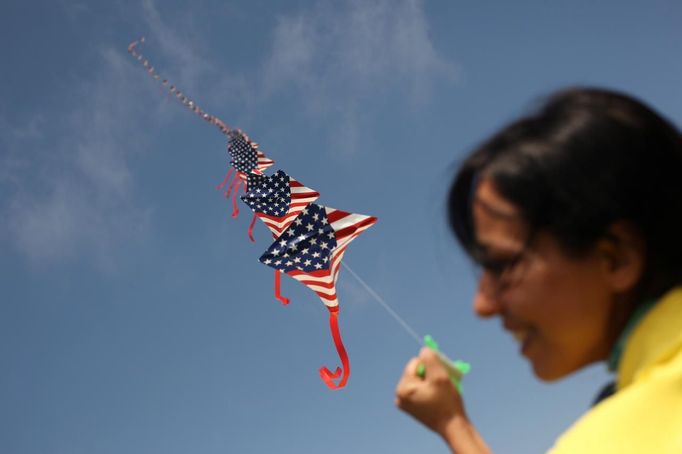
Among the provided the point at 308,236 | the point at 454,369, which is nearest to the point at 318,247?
the point at 308,236

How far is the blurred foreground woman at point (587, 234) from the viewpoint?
1.74 meters

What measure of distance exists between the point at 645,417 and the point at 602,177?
0.59 metres

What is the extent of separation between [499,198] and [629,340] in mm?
478

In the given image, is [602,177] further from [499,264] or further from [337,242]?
[337,242]

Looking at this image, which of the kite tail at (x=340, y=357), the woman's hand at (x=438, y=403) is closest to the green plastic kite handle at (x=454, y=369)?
the woman's hand at (x=438, y=403)

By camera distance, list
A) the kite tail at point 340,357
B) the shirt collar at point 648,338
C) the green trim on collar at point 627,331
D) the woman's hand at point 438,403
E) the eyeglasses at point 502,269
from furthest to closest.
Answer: the kite tail at point 340,357, the woman's hand at point 438,403, the eyeglasses at point 502,269, the green trim on collar at point 627,331, the shirt collar at point 648,338

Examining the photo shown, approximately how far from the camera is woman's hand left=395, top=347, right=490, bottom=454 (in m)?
2.35

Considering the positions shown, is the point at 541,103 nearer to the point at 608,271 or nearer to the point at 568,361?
the point at 608,271

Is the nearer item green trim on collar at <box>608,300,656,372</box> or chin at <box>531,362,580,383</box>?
green trim on collar at <box>608,300,656,372</box>

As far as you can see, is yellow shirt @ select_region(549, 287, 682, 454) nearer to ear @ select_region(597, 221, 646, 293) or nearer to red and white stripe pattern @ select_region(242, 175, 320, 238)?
ear @ select_region(597, 221, 646, 293)

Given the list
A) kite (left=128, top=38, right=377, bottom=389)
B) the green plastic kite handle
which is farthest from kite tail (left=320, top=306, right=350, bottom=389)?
the green plastic kite handle

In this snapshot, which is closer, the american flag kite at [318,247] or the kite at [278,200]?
the american flag kite at [318,247]

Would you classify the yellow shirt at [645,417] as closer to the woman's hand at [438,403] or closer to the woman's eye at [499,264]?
the woman's eye at [499,264]

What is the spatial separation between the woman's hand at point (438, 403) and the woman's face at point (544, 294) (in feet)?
1.65
